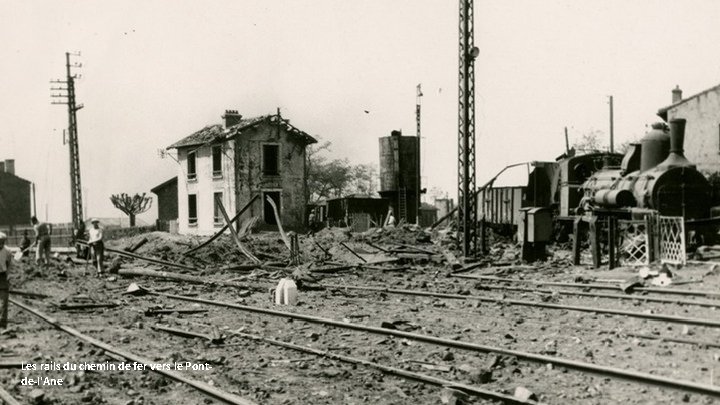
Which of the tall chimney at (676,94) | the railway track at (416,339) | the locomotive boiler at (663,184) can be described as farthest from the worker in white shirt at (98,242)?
the tall chimney at (676,94)

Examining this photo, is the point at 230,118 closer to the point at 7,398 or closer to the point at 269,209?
the point at 269,209

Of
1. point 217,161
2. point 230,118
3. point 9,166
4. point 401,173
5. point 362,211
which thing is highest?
point 230,118

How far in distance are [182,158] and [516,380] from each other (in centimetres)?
4167

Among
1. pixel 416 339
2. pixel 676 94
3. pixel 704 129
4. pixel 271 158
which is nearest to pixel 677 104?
pixel 704 129

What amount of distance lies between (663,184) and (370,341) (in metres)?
12.1

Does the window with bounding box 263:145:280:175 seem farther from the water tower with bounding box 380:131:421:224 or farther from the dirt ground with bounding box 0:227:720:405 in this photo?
the dirt ground with bounding box 0:227:720:405

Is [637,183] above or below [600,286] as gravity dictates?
above

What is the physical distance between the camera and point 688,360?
26.6 ft

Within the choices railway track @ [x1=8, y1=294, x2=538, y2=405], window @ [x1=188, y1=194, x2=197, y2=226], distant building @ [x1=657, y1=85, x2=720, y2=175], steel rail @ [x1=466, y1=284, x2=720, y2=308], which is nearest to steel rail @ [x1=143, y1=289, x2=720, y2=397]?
railway track @ [x1=8, y1=294, x2=538, y2=405]

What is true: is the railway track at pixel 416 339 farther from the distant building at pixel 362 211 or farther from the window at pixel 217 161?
the window at pixel 217 161

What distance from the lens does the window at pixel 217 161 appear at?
42.8 meters

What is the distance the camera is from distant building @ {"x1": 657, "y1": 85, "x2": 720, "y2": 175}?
95.6ft

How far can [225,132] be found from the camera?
4197 centimetres

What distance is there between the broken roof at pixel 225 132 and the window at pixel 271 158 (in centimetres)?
147
